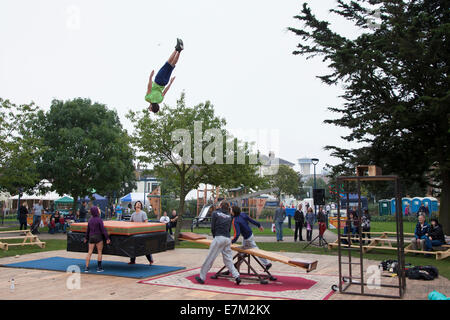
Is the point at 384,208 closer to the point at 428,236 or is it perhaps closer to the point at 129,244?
the point at 428,236

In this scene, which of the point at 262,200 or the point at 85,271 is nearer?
the point at 85,271

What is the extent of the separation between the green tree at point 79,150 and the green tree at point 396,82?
13.5m

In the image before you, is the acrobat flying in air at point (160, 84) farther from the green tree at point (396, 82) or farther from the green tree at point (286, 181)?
the green tree at point (286, 181)

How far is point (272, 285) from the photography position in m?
8.33

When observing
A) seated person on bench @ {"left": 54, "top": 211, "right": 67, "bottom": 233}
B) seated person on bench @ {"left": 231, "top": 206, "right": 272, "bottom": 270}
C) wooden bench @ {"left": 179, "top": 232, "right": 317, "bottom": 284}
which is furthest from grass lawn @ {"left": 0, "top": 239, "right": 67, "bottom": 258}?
seated person on bench @ {"left": 231, "top": 206, "right": 272, "bottom": 270}

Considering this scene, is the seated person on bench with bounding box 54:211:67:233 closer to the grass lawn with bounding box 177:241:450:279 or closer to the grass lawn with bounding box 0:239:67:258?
the grass lawn with bounding box 0:239:67:258

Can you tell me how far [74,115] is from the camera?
2519 cm

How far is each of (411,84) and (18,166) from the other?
1655 cm

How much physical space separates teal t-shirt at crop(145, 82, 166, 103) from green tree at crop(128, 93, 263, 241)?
4.46 metres

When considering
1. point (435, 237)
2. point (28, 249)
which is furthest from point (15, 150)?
point (435, 237)

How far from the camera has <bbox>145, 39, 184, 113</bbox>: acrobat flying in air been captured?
11.4 meters

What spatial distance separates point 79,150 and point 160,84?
14.3m
